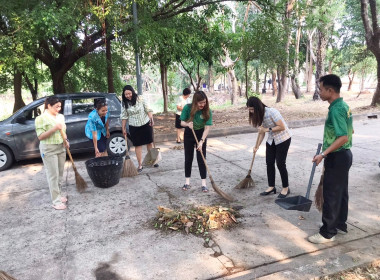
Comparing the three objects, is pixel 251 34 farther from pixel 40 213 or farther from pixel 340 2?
pixel 340 2

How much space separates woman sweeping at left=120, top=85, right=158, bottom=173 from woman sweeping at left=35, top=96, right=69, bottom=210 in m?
1.59

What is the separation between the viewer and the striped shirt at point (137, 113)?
5809 mm

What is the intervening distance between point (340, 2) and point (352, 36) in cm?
580

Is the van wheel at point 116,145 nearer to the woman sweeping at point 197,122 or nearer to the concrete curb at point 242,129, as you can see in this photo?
the concrete curb at point 242,129

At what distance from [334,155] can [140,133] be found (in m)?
3.82

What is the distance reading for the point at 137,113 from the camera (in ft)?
19.1

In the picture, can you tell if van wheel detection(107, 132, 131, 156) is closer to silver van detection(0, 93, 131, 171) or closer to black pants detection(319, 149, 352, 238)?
silver van detection(0, 93, 131, 171)

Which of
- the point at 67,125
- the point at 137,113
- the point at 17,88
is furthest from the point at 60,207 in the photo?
the point at 17,88

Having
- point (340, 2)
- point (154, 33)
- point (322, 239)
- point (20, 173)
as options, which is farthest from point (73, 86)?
point (340, 2)

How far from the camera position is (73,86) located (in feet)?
46.1

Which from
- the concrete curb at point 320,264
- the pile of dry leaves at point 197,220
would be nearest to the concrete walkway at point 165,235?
the concrete curb at point 320,264

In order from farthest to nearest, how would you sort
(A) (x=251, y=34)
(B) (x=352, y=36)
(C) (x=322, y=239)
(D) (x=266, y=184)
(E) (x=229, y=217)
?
(B) (x=352, y=36)
(A) (x=251, y=34)
(D) (x=266, y=184)
(E) (x=229, y=217)
(C) (x=322, y=239)

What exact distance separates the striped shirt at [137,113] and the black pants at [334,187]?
3641 mm

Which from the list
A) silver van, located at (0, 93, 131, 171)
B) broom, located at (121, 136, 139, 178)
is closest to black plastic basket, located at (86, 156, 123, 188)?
broom, located at (121, 136, 139, 178)
